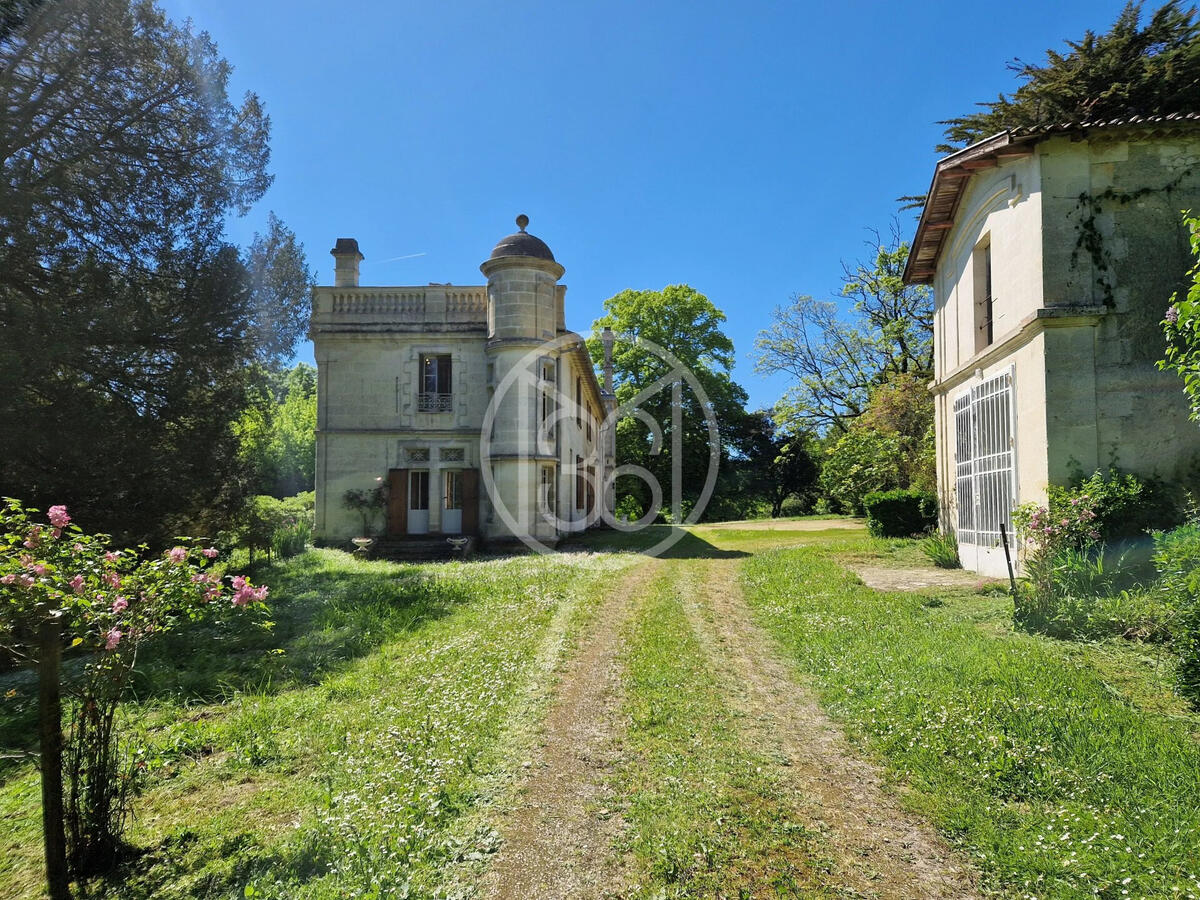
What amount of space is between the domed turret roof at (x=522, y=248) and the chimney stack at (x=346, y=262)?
4488 millimetres

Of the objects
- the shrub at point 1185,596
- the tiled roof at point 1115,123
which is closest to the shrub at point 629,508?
the tiled roof at point 1115,123

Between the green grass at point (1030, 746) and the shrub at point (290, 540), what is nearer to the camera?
the green grass at point (1030, 746)

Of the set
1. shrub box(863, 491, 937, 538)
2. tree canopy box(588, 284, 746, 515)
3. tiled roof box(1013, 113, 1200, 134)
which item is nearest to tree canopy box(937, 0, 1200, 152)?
tiled roof box(1013, 113, 1200, 134)

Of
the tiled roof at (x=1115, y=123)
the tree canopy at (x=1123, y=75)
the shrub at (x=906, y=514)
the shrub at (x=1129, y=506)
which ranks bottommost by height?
the shrub at (x=906, y=514)

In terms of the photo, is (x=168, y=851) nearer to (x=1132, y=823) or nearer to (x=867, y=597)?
(x=1132, y=823)

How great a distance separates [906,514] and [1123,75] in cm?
995

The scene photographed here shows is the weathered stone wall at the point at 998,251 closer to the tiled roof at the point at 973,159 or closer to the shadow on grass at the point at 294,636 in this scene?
the tiled roof at the point at 973,159

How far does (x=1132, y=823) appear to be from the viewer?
3.20m

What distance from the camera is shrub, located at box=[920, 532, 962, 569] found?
12.1 metres

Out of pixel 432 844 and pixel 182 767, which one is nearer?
pixel 432 844

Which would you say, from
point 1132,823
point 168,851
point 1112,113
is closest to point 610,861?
point 168,851

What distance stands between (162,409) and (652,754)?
1169 centimetres

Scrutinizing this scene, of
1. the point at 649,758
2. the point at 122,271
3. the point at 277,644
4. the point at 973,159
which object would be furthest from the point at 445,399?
Answer: the point at 649,758

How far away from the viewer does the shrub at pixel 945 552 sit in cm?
1206
